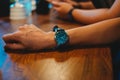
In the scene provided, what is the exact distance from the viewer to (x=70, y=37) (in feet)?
2.66

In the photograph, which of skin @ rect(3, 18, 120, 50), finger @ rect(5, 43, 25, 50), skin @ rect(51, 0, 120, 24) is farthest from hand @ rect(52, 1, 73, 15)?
finger @ rect(5, 43, 25, 50)

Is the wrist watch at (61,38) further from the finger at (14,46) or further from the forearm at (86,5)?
the forearm at (86,5)

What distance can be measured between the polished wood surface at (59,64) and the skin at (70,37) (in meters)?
0.02

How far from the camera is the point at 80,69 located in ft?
2.19

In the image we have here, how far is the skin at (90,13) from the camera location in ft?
3.53

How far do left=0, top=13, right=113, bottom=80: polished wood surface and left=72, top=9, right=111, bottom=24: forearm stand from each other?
0.36 m

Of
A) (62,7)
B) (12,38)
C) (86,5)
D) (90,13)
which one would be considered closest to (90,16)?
(90,13)

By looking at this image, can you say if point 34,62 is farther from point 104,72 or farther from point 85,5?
point 85,5

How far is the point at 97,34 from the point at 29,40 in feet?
0.81

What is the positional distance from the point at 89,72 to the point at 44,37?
0.73ft

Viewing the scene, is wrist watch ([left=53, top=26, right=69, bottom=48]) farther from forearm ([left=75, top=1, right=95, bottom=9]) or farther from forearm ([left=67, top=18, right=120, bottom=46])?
forearm ([left=75, top=1, right=95, bottom=9])

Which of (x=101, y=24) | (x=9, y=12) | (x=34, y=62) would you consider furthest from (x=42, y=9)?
(x=34, y=62)

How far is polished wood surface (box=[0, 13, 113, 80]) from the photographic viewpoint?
62 cm

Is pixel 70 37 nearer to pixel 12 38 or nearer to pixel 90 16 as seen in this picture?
pixel 12 38
